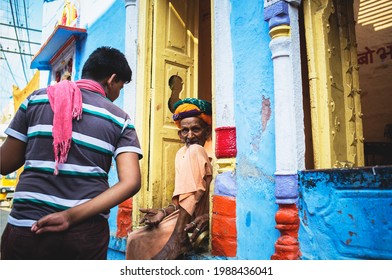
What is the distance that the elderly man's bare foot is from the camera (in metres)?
2.80

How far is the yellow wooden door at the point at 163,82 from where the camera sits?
12.2 ft

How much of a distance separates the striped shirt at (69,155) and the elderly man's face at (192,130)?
197cm

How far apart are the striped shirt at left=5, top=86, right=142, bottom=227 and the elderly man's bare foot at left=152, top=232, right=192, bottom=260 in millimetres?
1587

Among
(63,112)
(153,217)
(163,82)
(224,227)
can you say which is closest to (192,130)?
(163,82)

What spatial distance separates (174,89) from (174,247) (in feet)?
6.39

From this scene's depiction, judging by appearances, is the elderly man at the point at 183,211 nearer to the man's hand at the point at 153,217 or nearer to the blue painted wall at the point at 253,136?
the man's hand at the point at 153,217

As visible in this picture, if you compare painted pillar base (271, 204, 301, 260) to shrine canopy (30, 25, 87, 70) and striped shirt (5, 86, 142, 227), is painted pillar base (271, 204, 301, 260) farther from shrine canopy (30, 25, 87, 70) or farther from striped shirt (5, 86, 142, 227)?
shrine canopy (30, 25, 87, 70)

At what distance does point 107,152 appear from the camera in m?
1.41

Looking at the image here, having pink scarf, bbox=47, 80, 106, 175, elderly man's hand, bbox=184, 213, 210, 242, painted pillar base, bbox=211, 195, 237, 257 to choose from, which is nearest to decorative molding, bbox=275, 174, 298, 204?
painted pillar base, bbox=211, 195, 237, 257

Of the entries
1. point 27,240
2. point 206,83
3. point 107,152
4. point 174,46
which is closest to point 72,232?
point 27,240

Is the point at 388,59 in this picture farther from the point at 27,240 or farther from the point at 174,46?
the point at 27,240

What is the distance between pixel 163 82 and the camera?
3928mm

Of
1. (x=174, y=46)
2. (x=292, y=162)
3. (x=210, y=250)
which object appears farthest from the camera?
(x=174, y=46)
